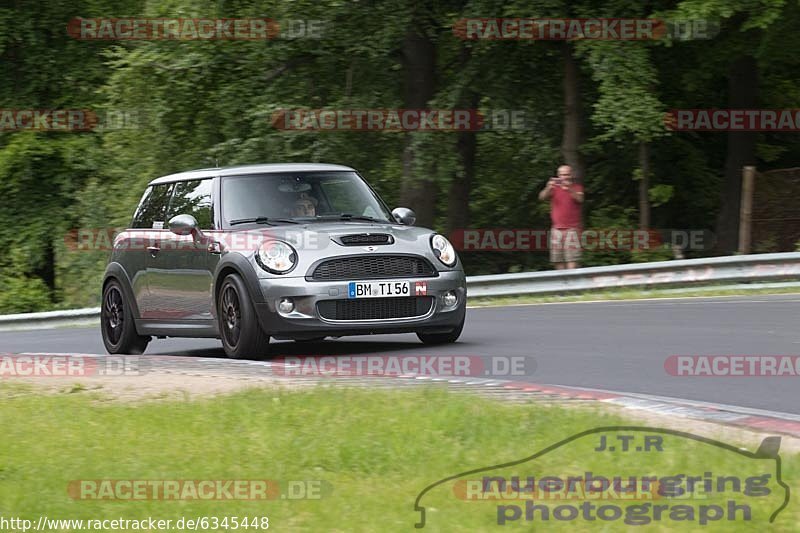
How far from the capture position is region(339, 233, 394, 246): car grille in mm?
12109

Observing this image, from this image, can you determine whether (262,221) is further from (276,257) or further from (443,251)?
(443,251)

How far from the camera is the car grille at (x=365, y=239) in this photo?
12109 mm

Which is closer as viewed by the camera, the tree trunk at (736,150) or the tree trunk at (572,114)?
the tree trunk at (572,114)

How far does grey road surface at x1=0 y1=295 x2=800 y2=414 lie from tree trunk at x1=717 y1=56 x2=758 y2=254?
9089mm

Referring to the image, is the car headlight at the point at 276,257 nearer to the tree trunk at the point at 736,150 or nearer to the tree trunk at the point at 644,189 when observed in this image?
the tree trunk at the point at 644,189

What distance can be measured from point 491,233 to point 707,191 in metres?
4.37

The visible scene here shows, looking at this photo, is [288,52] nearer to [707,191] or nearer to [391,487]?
[707,191]

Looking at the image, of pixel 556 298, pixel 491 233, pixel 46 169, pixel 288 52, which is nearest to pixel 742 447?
pixel 556 298

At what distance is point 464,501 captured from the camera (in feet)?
19.8
